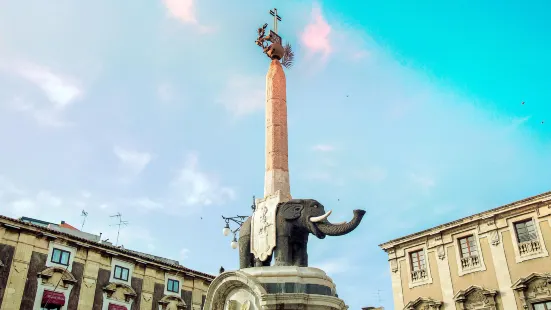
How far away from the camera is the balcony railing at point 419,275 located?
28.2m

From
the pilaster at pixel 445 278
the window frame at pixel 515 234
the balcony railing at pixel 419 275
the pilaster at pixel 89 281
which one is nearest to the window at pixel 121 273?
the pilaster at pixel 89 281

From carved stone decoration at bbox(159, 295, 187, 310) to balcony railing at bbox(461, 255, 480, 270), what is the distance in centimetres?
1801

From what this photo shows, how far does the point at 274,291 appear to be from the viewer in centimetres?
1294

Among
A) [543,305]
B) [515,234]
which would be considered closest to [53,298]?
[515,234]

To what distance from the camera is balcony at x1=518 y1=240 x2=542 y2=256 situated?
2405cm

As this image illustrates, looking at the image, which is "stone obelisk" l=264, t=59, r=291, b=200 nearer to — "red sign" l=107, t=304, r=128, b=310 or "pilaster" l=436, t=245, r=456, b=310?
"pilaster" l=436, t=245, r=456, b=310

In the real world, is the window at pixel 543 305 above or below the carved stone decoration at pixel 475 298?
below

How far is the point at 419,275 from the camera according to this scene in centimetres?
2848

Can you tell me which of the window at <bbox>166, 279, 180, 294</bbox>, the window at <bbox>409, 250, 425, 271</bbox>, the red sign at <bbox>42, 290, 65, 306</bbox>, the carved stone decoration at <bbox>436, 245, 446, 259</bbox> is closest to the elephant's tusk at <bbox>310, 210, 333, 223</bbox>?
the carved stone decoration at <bbox>436, 245, 446, 259</bbox>

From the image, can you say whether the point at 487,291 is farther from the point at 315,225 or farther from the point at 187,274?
the point at 187,274

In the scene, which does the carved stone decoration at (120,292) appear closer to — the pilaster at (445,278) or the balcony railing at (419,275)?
the balcony railing at (419,275)

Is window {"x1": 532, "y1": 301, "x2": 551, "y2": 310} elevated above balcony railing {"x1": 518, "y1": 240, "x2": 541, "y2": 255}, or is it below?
below

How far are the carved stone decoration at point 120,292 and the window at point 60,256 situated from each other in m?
2.84

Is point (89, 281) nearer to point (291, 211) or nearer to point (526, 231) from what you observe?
point (291, 211)
